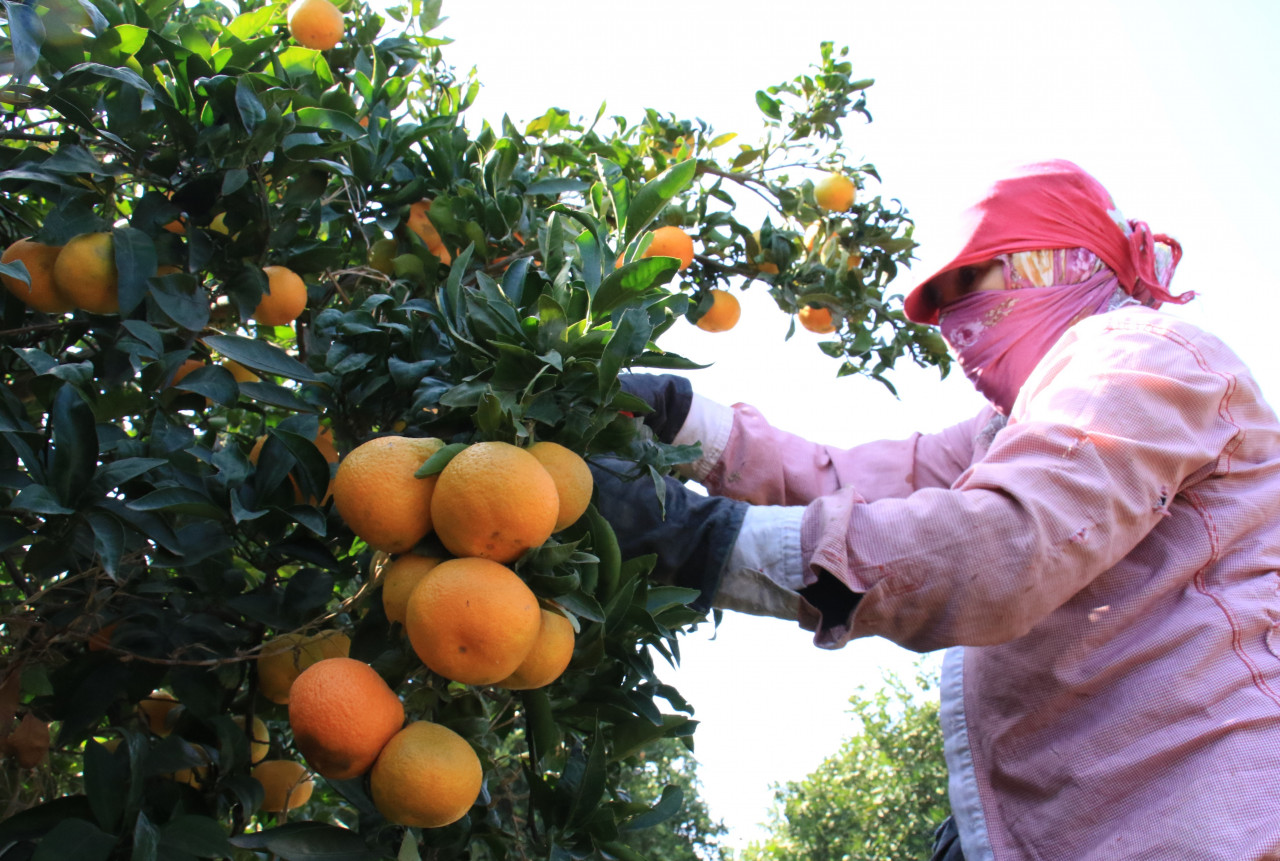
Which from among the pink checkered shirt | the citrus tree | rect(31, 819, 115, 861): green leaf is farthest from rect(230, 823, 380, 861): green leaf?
the pink checkered shirt

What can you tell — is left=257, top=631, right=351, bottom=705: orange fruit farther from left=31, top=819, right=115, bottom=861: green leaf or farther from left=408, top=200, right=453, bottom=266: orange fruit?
left=408, top=200, right=453, bottom=266: orange fruit

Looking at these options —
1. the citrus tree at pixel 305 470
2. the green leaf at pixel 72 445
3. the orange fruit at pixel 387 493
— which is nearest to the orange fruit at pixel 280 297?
the citrus tree at pixel 305 470

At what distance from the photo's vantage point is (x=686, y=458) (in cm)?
96

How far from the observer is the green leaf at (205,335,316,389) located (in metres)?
1.05

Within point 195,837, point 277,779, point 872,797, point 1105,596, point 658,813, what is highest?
point 1105,596

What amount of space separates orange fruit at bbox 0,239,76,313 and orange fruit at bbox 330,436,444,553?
54 centimetres

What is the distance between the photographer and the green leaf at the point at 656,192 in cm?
95

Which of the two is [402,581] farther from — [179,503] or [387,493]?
[179,503]

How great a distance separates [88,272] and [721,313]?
120 cm

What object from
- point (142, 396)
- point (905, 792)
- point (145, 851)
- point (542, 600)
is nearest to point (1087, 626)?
point (542, 600)

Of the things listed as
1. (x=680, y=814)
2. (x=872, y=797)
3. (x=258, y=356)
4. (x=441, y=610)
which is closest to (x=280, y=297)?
(x=258, y=356)

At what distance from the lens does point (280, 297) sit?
1214 millimetres

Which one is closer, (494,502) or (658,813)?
(494,502)

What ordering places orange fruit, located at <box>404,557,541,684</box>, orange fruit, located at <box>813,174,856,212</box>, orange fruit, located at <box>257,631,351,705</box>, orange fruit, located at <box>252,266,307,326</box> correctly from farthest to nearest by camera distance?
1. orange fruit, located at <box>813,174,856,212</box>
2. orange fruit, located at <box>252,266,307,326</box>
3. orange fruit, located at <box>257,631,351,705</box>
4. orange fruit, located at <box>404,557,541,684</box>
